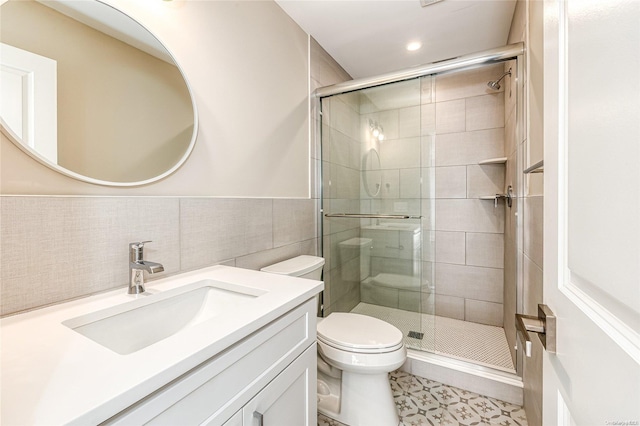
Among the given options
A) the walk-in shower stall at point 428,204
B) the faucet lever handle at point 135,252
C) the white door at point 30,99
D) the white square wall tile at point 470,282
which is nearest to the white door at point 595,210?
the faucet lever handle at point 135,252

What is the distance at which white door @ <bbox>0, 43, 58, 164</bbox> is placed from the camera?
70cm

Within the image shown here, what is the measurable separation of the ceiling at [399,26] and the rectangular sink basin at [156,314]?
1.76 m

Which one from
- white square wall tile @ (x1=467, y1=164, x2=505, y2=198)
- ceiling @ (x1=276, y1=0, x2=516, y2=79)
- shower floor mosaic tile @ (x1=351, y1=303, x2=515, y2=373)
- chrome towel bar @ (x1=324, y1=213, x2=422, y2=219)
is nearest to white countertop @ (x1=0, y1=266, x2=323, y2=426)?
chrome towel bar @ (x1=324, y1=213, x2=422, y2=219)

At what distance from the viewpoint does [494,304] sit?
231 centimetres

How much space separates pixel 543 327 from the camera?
485 millimetres

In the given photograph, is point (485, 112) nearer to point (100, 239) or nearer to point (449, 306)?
point (449, 306)

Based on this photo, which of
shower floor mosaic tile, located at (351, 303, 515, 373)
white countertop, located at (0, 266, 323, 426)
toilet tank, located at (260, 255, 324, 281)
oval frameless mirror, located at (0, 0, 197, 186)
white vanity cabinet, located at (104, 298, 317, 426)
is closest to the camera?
white countertop, located at (0, 266, 323, 426)

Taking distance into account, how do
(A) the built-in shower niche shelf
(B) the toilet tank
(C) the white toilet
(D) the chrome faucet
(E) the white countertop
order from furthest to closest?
(A) the built-in shower niche shelf < (B) the toilet tank < (C) the white toilet < (D) the chrome faucet < (E) the white countertop

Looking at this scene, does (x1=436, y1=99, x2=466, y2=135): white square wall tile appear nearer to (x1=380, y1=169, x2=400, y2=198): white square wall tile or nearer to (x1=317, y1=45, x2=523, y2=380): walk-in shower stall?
(x1=317, y1=45, x2=523, y2=380): walk-in shower stall

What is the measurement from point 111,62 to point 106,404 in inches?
40.8

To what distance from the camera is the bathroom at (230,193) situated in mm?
745

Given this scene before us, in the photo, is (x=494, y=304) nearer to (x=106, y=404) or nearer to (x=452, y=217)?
(x=452, y=217)

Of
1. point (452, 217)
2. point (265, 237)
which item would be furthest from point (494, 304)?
point (265, 237)

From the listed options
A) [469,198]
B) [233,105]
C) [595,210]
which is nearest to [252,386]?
[595,210]
